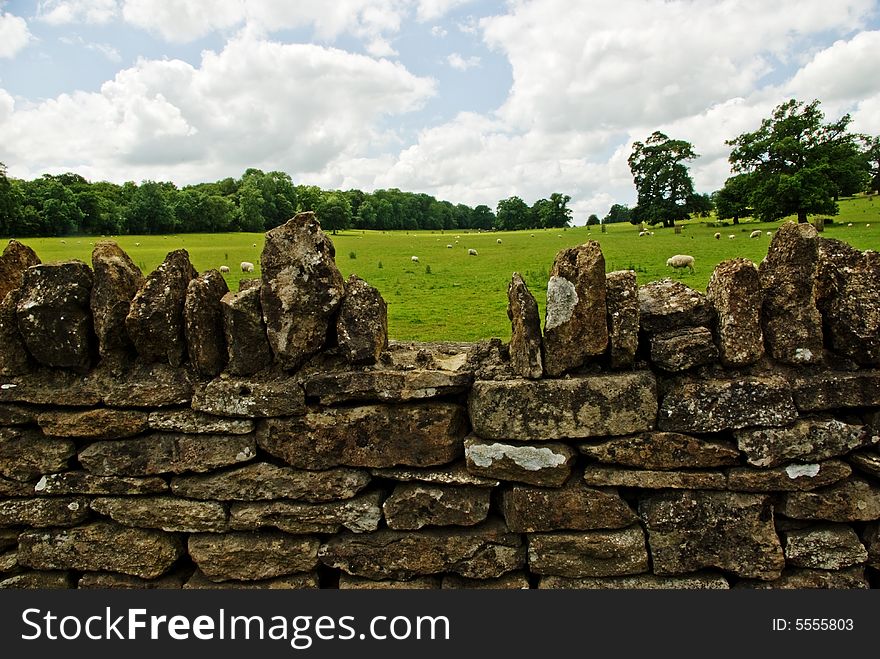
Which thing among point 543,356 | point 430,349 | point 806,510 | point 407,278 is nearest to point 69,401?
point 430,349

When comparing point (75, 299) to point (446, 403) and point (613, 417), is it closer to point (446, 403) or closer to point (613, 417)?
point (446, 403)

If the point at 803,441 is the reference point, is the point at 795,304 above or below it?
above

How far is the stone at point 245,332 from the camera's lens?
370 centimetres

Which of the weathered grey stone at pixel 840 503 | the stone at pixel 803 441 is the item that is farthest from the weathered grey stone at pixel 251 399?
the weathered grey stone at pixel 840 503

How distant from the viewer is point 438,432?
12.1ft

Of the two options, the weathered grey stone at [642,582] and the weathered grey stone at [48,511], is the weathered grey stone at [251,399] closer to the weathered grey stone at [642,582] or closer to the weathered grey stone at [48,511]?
the weathered grey stone at [48,511]

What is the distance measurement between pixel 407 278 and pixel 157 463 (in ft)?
42.7

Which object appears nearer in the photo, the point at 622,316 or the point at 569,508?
the point at 622,316

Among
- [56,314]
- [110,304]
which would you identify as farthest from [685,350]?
[56,314]

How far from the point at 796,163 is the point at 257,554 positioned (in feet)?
176

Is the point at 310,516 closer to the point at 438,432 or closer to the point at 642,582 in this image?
the point at 438,432

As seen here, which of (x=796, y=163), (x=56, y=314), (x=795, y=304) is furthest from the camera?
(x=796, y=163)

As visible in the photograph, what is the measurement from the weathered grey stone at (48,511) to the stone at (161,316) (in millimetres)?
1139

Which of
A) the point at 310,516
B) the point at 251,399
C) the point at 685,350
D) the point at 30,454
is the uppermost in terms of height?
the point at 685,350
